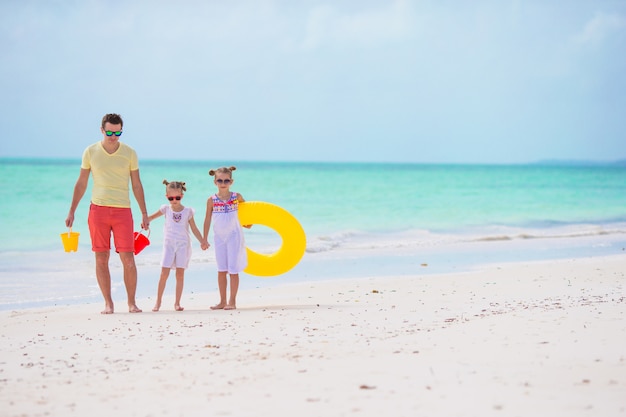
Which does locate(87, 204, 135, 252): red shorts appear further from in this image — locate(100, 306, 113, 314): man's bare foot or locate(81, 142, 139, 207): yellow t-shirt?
locate(100, 306, 113, 314): man's bare foot

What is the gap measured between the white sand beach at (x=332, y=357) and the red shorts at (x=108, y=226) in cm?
57

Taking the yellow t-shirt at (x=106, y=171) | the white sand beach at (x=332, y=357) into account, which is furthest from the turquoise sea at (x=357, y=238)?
the white sand beach at (x=332, y=357)

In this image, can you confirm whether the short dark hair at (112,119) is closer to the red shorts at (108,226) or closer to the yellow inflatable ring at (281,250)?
the red shorts at (108,226)

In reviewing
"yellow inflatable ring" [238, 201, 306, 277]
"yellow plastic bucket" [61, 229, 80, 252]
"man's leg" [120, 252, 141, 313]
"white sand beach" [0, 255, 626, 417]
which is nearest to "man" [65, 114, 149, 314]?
"man's leg" [120, 252, 141, 313]

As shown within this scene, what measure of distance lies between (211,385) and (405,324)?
1960mm

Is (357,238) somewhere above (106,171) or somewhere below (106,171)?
below

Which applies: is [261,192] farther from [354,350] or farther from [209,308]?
[354,350]

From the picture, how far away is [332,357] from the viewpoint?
178 inches

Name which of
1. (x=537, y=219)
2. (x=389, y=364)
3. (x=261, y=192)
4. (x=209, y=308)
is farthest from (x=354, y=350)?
(x=261, y=192)

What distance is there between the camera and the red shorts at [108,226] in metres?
6.27

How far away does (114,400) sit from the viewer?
3748mm

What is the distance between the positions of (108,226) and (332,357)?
256 centimetres

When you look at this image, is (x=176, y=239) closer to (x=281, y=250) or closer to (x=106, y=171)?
(x=106, y=171)

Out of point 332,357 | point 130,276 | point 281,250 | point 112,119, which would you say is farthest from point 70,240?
point 332,357
